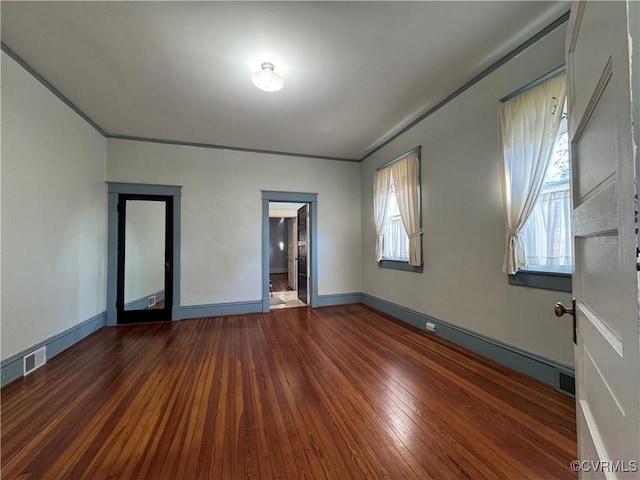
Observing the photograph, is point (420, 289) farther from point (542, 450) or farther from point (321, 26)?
point (321, 26)

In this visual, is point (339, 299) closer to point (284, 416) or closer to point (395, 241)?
point (395, 241)

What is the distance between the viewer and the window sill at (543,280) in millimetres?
1918

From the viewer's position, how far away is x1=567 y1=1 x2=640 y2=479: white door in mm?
448

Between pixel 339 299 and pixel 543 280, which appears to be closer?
pixel 543 280

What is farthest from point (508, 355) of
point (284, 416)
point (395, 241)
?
point (395, 241)

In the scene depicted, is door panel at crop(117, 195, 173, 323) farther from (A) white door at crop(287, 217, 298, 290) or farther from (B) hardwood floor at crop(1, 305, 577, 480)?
(A) white door at crop(287, 217, 298, 290)

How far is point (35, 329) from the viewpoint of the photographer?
Result: 2500mm

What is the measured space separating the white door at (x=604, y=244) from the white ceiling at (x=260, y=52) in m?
1.54

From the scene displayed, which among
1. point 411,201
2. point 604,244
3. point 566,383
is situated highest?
point 411,201

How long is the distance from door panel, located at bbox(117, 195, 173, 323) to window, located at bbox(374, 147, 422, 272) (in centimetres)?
Answer: 349

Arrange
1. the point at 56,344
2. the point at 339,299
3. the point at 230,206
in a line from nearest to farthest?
the point at 56,344, the point at 230,206, the point at 339,299

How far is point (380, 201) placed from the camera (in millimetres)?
4461

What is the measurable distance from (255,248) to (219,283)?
0.85 m

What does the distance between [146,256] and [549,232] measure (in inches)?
201
